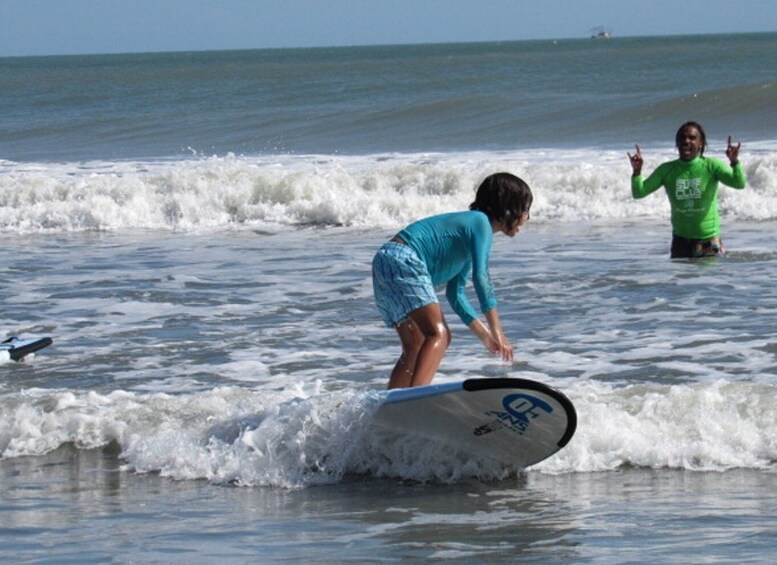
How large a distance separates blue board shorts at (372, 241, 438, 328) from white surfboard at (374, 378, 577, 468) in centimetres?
40

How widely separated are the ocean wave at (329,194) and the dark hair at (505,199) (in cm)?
1057

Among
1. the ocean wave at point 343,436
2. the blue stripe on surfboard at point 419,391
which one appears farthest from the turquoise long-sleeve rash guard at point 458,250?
the ocean wave at point 343,436

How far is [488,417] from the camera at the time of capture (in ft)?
20.7

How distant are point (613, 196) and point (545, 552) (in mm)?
13398

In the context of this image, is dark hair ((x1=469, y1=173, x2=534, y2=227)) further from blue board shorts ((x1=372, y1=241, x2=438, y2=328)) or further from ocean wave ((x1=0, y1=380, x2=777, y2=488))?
ocean wave ((x1=0, y1=380, x2=777, y2=488))

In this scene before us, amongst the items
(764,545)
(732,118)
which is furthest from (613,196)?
(764,545)

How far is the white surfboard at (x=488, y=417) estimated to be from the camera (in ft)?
20.2

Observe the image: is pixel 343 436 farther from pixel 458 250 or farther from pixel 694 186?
pixel 694 186

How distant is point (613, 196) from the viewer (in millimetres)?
18297

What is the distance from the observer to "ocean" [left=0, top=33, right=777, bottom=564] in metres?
5.73

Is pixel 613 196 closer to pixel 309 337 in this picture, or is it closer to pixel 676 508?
pixel 309 337

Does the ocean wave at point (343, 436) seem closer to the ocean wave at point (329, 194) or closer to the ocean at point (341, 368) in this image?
the ocean at point (341, 368)

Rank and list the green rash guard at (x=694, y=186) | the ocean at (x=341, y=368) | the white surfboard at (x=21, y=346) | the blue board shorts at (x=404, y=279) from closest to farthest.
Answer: the ocean at (x=341, y=368), the blue board shorts at (x=404, y=279), the white surfboard at (x=21, y=346), the green rash guard at (x=694, y=186)

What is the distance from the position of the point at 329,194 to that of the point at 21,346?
9719 mm
